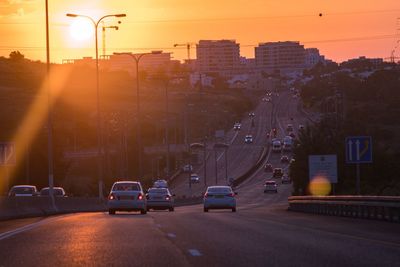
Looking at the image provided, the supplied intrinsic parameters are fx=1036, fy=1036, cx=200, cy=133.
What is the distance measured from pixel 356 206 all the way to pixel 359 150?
12.6 ft

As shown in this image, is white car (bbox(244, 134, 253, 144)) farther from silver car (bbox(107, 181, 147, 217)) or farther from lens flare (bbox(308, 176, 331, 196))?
silver car (bbox(107, 181, 147, 217))

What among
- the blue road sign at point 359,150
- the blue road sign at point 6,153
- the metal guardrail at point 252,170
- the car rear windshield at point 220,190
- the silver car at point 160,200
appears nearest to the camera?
the blue road sign at point 359,150

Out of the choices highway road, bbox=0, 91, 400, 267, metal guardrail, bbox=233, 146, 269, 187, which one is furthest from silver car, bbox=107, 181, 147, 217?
metal guardrail, bbox=233, 146, 269, 187

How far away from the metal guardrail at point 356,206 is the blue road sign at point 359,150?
1.83 m

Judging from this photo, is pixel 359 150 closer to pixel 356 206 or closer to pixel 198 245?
pixel 356 206

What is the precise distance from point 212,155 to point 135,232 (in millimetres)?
139037

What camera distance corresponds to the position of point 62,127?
153625 mm

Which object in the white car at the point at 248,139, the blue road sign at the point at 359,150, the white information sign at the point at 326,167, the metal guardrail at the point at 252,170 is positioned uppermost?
the white car at the point at 248,139

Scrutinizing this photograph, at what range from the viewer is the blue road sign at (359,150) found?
43750 mm

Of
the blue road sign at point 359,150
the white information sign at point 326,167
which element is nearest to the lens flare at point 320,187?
the white information sign at point 326,167

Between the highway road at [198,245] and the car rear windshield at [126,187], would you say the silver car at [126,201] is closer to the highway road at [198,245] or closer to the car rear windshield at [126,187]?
the car rear windshield at [126,187]

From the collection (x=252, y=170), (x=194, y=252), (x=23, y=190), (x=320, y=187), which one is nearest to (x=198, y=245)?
(x=194, y=252)

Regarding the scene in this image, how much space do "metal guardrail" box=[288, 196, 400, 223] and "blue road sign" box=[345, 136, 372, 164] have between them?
71.9 inches

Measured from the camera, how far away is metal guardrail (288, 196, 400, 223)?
35.0 meters
